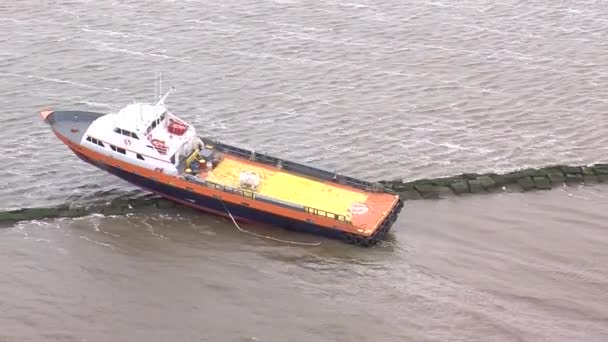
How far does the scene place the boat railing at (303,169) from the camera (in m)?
35.6

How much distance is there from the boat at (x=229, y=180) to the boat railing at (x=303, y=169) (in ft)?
0.14

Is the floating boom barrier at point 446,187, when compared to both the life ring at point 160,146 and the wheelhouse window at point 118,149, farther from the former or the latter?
the life ring at point 160,146

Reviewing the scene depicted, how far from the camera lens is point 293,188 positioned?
35.2m

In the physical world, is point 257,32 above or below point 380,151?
above

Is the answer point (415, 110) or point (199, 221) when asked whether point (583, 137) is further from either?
point (199, 221)

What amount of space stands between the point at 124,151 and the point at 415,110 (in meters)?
17.6

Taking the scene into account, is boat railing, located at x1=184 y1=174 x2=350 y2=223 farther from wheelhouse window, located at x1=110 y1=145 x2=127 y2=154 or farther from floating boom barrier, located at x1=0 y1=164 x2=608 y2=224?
wheelhouse window, located at x1=110 y1=145 x2=127 y2=154

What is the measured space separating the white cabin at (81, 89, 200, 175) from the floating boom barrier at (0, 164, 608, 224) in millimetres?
2204

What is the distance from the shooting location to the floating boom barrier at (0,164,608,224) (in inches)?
1401

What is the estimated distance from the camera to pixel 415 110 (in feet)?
150

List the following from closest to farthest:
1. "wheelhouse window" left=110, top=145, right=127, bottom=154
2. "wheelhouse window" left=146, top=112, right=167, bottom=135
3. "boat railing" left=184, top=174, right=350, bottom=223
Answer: "boat railing" left=184, top=174, right=350, bottom=223, "wheelhouse window" left=110, top=145, right=127, bottom=154, "wheelhouse window" left=146, top=112, right=167, bottom=135

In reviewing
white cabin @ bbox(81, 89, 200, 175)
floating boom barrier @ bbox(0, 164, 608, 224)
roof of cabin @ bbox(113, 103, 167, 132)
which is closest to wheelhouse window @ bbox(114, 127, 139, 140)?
white cabin @ bbox(81, 89, 200, 175)

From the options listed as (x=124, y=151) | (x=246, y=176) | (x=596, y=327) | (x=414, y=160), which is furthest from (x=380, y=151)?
(x=596, y=327)

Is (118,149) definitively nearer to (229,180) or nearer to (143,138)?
(143,138)
